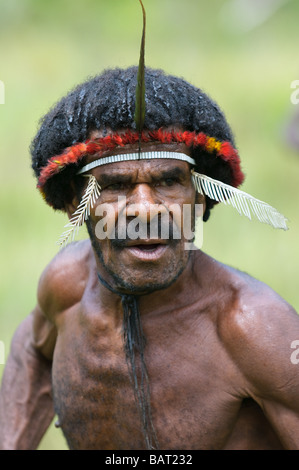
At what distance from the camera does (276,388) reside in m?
4.03

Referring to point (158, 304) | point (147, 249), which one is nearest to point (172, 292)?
point (158, 304)

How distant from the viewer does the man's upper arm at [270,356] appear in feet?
13.2

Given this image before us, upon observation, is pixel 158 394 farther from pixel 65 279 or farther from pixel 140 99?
pixel 140 99

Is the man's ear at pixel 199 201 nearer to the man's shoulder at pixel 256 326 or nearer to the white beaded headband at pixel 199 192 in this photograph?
the white beaded headband at pixel 199 192

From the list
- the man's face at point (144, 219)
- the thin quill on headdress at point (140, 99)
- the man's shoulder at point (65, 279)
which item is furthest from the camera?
the man's shoulder at point (65, 279)

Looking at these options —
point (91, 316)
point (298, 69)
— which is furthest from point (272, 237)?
point (91, 316)

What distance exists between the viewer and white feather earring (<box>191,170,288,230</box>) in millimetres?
4113

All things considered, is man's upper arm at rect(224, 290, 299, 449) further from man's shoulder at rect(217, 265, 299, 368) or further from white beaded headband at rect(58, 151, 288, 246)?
white beaded headband at rect(58, 151, 288, 246)

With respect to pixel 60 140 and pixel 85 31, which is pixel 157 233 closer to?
pixel 60 140

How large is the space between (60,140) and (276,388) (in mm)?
1249

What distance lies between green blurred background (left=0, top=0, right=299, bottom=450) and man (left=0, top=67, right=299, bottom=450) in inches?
91.6

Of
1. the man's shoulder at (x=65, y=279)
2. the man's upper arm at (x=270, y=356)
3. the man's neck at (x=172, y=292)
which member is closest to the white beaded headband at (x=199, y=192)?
the man's neck at (x=172, y=292)

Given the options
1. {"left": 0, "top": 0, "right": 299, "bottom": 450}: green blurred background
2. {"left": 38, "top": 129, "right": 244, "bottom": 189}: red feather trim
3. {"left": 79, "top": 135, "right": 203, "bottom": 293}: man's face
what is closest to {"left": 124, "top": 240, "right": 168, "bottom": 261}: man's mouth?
{"left": 79, "top": 135, "right": 203, "bottom": 293}: man's face
